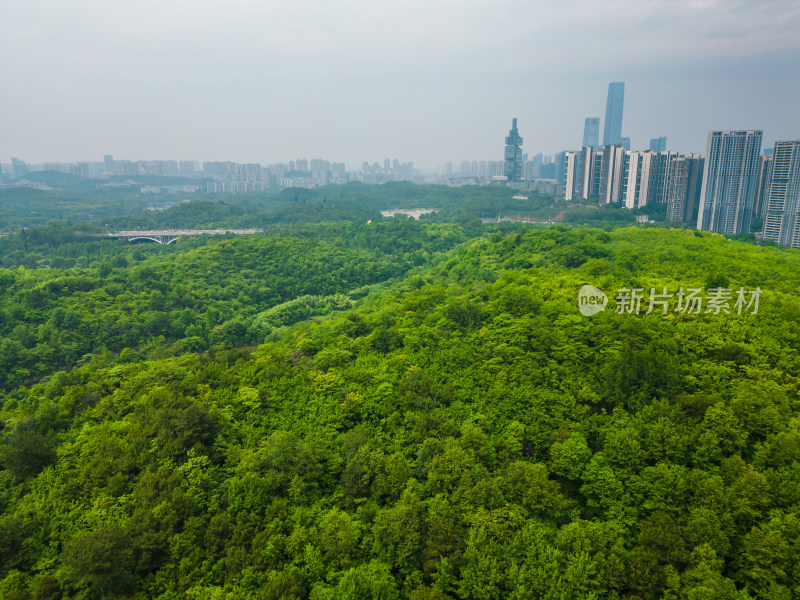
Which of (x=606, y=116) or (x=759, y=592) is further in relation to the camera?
(x=606, y=116)

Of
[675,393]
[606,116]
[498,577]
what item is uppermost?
[606,116]

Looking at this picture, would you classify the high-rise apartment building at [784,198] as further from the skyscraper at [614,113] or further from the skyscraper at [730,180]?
the skyscraper at [614,113]

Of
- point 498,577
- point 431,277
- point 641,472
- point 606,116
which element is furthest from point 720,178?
point 606,116

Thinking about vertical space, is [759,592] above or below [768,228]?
below

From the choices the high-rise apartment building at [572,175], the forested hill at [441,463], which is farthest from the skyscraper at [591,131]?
the forested hill at [441,463]

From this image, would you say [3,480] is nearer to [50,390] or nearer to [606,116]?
[50,390]

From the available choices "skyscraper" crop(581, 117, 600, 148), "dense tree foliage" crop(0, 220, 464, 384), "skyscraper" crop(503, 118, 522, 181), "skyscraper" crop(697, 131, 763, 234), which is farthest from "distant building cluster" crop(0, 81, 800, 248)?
"skyscraper" crop(581, 117, 600, 148)

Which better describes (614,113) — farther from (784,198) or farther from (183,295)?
(183,295)

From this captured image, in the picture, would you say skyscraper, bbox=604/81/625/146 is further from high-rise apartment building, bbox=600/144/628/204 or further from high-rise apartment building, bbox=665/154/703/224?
high-rise apartment building, bbox=665/154/703/224
